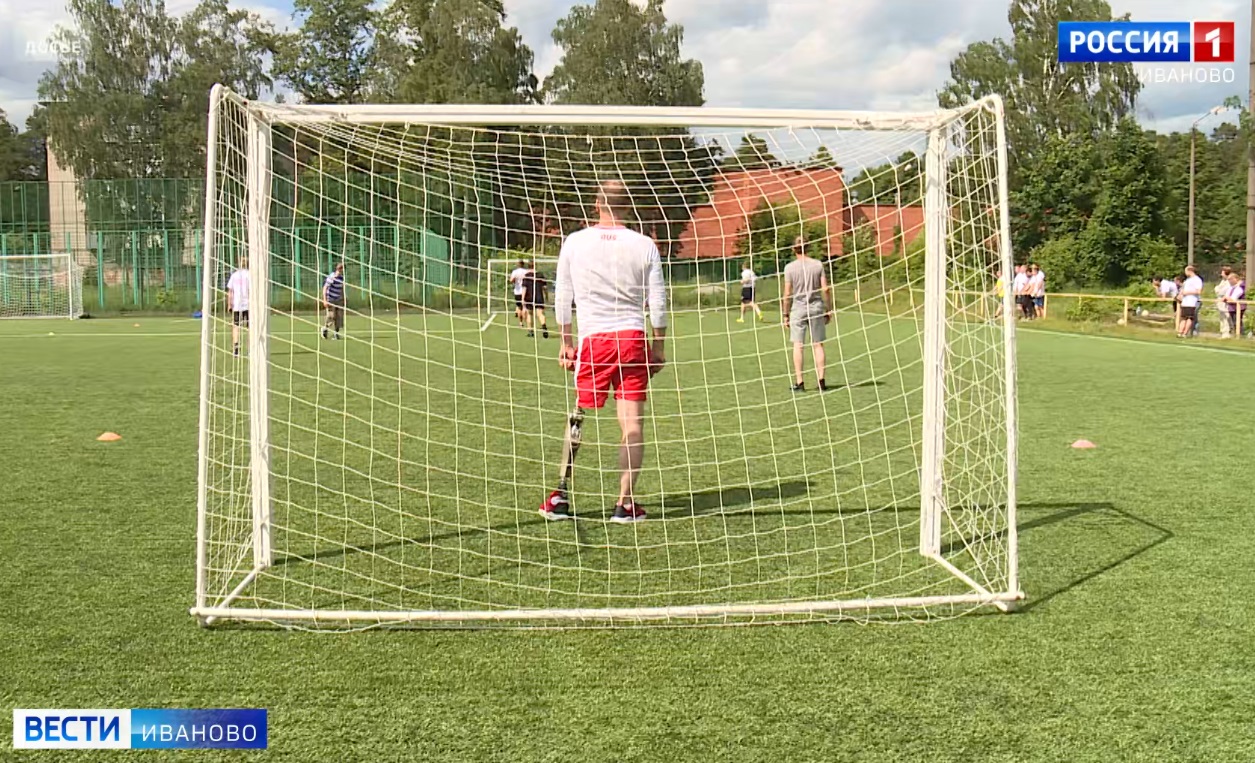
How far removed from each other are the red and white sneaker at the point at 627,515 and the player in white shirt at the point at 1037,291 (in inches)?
920

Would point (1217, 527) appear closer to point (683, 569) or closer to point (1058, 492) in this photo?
point (1058, 492)

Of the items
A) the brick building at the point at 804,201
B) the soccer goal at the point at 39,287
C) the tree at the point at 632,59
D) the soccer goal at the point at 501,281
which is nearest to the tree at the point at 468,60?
the tree at the point at 632,59

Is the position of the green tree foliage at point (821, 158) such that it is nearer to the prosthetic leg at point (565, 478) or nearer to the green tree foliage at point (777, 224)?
the green tree foliage at point (777, 224)

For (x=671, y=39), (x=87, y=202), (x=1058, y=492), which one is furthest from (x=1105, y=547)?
(x=671, y=39)

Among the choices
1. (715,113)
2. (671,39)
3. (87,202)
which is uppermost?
(671,39)

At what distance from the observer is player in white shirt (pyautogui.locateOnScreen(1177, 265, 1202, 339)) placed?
20.3 meters

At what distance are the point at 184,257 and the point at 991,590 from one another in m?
34.9

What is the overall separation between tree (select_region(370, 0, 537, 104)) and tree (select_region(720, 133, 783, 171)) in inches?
1564

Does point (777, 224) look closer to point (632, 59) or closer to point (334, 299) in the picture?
point (334, 299)

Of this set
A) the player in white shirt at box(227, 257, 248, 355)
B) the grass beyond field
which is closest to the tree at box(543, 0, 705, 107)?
the player in white shirt at box(227, 257, 248, 355)

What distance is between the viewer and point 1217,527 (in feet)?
18.0

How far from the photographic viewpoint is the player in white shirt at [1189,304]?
20.3m

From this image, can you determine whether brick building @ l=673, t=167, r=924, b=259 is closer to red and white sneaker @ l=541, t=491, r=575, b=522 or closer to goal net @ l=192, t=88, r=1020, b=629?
goal net @ l=192, t=88, r=1020, b=629

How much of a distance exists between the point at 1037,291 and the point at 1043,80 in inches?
980
